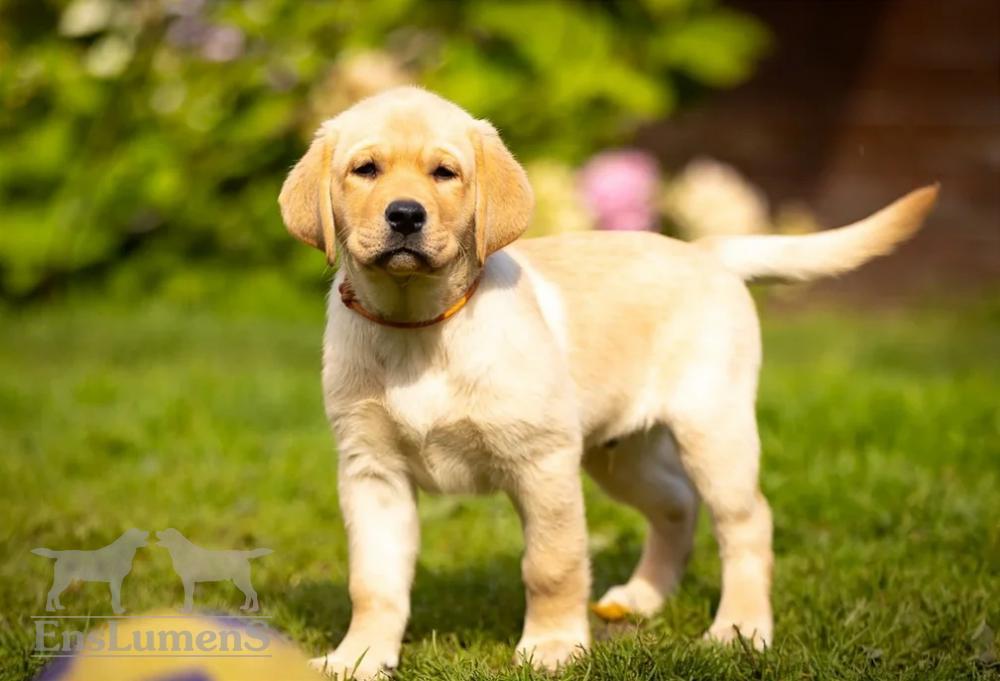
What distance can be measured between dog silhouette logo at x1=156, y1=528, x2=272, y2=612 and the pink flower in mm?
5046

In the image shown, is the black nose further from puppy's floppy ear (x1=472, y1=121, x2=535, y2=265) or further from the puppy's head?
puppy's floppy ear (x1=472, y1=121, x2=535, y2=265)

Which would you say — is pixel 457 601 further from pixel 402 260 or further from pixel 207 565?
pixel 402 260

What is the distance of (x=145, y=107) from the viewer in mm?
8312

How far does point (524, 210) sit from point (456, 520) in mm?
1704

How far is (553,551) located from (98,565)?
4.25 feet

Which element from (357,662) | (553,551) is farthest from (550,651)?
(357,662)

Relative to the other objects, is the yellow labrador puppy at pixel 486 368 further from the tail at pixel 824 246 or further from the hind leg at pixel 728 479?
the tail at pixel 824 246

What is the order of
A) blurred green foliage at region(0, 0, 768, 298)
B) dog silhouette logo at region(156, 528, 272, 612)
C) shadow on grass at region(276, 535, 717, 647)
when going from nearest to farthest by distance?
shadow on grass at region(276, 535, 717, 647) → dog silhouette logo at region(156, 528, 272, 612) → blurred green foliage at region(0, 0, 768, 298)

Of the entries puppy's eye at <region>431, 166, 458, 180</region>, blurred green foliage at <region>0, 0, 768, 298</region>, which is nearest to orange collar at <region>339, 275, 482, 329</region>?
puppy's eye at <region>431, 166, 458, 180</region>

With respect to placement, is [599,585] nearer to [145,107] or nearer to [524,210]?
[524,210]

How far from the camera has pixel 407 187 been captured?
9.23 feet

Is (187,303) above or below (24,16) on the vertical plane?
below

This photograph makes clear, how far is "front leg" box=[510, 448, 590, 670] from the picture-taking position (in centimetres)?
303

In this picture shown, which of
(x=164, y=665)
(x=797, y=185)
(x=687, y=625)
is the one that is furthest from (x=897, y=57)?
(x=164, y=665)
